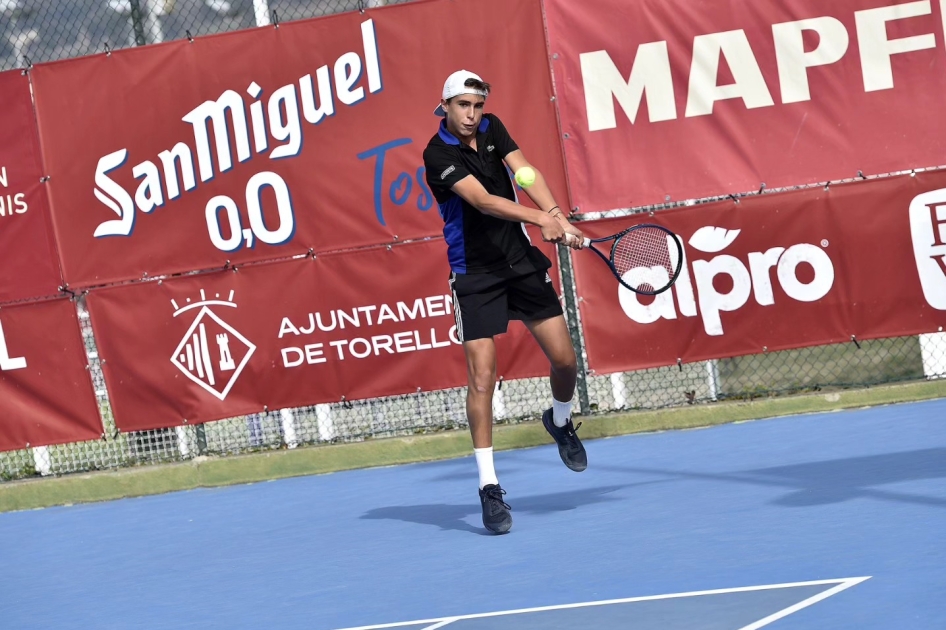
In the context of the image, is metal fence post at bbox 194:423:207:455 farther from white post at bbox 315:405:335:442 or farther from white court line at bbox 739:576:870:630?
white court line at bbox 739:576:870:630

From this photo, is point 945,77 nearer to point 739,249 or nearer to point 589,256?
point 739,249

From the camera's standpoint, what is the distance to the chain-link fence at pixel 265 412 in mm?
8789

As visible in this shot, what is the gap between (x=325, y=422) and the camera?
29.7 ft

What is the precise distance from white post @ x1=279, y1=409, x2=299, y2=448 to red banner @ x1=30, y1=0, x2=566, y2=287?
46.0 inches

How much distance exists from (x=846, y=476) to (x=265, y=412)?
4111 mm

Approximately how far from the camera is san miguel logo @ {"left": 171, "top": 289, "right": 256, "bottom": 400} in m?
8.64

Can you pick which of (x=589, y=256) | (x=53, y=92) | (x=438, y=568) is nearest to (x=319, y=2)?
(x=53, y=92)

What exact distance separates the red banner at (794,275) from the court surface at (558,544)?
58cm

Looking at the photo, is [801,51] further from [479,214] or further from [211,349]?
[211,349]

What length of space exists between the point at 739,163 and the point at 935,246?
132cm

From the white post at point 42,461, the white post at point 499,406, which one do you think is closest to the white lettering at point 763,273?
the white post at point 499,406

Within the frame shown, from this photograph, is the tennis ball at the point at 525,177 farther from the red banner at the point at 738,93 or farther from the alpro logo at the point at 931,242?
the alpro logo at the point at 931,242

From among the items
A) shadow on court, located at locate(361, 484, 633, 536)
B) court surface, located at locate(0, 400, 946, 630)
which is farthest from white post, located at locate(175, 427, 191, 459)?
A: shadow on court, located at locate(361, 484, 633, 536)

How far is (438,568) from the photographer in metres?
Result: 5.41
